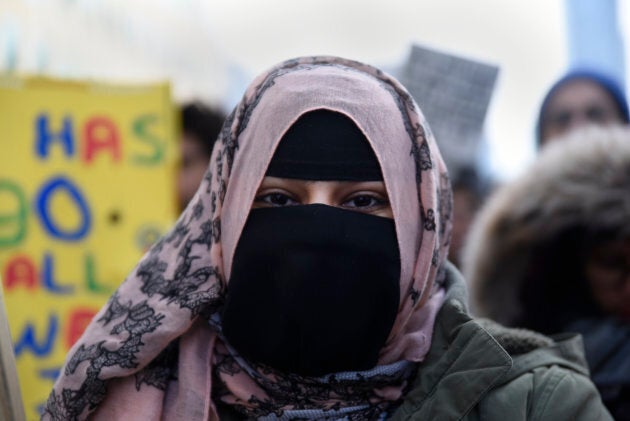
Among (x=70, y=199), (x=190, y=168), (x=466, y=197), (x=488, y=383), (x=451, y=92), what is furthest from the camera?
(x=466, y=197)

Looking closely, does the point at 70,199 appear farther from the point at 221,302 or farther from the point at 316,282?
the point at 316,282

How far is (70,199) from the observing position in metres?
2.87

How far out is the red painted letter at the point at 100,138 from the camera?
9.62 feet

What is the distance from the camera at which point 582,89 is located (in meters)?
3.20

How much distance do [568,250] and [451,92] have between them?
634mm

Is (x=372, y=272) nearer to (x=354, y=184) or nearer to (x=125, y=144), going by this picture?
(x=354, y=184)

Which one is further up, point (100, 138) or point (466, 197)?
point (100, 138)

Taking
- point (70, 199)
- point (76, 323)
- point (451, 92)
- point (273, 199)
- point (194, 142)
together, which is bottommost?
point (76, 323)

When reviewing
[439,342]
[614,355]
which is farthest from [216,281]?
[614,355]

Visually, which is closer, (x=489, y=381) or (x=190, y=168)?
(x=489, y=381)

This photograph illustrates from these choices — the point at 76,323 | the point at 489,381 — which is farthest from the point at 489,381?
the point at 76,323

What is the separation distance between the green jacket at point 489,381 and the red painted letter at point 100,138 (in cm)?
181

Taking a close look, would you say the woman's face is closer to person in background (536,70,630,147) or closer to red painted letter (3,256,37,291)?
red painted letter (3,256,37,291)

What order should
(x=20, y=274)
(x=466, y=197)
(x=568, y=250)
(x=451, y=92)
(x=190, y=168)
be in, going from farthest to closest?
1. (x=466, y=197)
2. (x=190, y=168)
3. (x=20, y=274)
4. (x=568, y=250)
5. (x=451, y=92)
